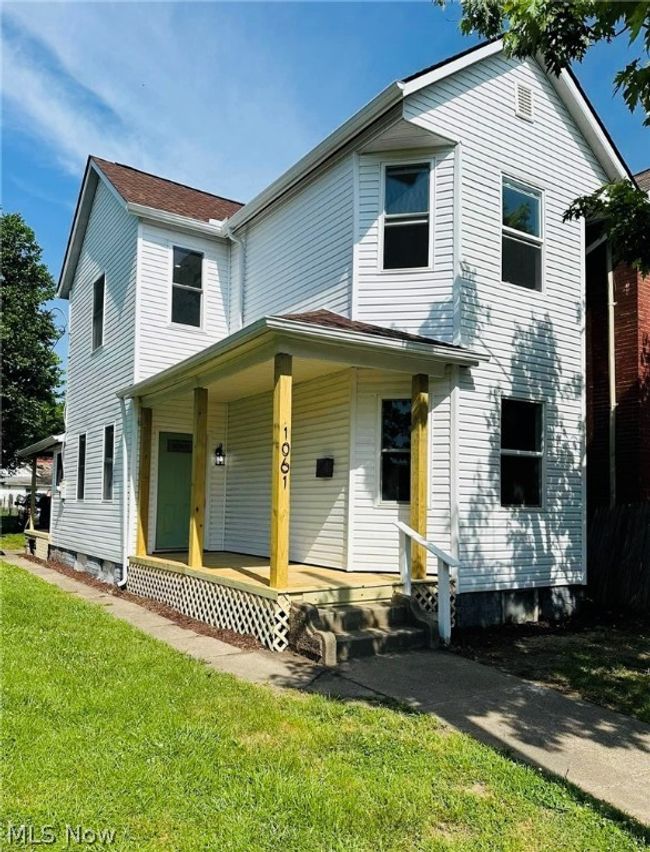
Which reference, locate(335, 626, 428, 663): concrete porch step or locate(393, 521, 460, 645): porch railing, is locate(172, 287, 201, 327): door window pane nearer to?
locate(393, 521, 460, 645): porch railing

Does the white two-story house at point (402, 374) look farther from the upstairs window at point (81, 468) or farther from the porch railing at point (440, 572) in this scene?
the upstairs window at point (81, 468)

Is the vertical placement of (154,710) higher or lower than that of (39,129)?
lower

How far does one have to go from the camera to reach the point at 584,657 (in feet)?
22.9

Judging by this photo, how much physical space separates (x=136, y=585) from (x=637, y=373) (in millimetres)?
9019

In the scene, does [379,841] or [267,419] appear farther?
[267,419]

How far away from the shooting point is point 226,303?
1255 cm

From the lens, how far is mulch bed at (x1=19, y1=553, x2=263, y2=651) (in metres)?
7.20

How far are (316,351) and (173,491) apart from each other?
5.66 m

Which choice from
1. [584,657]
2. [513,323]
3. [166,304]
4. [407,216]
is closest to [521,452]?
[513,323]

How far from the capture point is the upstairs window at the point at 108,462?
491 inches

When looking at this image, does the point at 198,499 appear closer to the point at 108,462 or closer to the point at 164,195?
the point at 108,462

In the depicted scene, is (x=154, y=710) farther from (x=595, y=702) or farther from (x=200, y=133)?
(x=200, y=133)

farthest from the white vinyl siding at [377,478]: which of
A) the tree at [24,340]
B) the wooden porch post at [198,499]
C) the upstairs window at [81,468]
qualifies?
the tree at [24,340]

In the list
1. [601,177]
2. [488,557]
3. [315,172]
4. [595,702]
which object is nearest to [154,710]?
[595,702]
